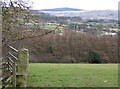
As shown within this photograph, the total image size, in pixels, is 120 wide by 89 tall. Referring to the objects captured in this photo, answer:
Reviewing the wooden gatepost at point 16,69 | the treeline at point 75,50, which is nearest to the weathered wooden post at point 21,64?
the wooden gatepost at point 16,69

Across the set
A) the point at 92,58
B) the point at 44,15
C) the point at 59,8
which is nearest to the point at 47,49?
the point at 92,58

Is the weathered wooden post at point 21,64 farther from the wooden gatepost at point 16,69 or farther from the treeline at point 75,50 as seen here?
the treeline at point 75,50

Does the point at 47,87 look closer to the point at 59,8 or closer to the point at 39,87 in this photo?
the point at 39,87

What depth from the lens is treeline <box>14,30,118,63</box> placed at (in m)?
16.4

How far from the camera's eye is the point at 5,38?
786 centimetres

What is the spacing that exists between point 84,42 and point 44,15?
334 inches

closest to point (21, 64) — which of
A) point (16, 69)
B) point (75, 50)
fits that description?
point (16, 69)

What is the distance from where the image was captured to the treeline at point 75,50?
16.4m

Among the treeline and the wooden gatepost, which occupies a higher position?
the wooden gatepost

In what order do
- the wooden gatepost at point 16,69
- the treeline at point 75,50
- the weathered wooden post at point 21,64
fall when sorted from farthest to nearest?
the treeline at point 75,50 → the weathered wooden post at point 21,64 → the wooden gatepost at point 16,69

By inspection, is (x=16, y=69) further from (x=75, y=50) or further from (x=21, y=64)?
(x=75, y=50)

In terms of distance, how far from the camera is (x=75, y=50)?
19.0 metres

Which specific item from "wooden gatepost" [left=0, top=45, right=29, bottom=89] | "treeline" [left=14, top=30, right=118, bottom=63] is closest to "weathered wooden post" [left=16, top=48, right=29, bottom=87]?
"wooden gatepost" [left=0, top=45, right=29, bottom=89]

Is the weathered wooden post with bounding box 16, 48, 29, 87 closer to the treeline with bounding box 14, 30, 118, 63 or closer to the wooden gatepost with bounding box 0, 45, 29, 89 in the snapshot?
the wooden gatepost with bounding box 0, 45, 29, 89
